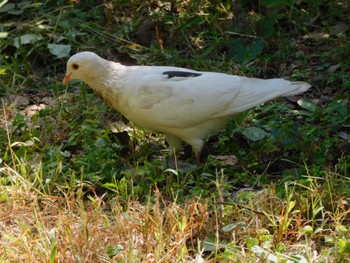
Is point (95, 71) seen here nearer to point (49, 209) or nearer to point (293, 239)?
point (49, 209)

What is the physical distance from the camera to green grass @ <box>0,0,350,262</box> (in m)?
4.09

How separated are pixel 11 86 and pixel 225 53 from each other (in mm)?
1763

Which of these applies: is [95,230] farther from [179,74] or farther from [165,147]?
[165,147]

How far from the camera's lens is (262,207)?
14.2 feet

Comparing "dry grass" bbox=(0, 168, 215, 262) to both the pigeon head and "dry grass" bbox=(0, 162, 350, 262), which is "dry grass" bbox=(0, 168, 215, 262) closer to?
"dry grass" bbox=(0, 162, 350, 262)

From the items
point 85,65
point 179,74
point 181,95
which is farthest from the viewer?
point 85,65

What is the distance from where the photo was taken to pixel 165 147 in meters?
5.79

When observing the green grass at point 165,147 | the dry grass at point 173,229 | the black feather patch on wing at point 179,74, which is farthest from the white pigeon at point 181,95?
the dry grass at point 173,229

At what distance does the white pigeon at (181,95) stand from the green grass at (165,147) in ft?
0.88

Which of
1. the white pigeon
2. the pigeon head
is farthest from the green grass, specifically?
the pigeon head

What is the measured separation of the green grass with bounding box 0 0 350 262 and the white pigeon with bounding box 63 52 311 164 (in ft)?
0.88

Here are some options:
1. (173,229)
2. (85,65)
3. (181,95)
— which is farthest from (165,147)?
(173,229)

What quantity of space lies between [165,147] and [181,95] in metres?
0.66

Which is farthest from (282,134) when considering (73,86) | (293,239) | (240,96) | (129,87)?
(73,86)
